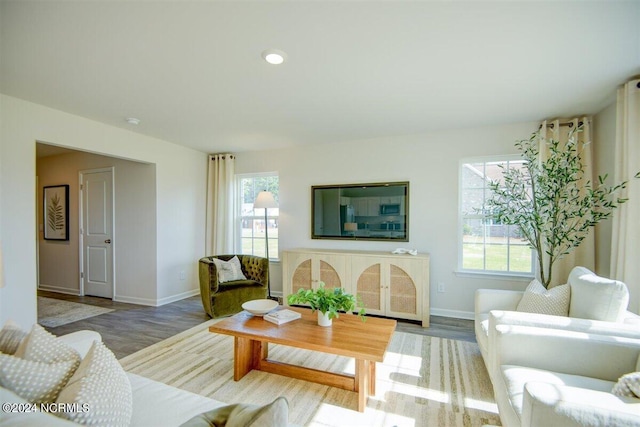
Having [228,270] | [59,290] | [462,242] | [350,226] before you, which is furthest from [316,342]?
[59,290]

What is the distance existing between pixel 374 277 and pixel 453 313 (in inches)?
44.8

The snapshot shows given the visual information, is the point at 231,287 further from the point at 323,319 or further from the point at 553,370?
the point at 553,370

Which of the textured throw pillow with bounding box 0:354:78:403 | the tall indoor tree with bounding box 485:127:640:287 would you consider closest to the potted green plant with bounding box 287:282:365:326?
the textured throw pillow with bounding box 0:354:78:403

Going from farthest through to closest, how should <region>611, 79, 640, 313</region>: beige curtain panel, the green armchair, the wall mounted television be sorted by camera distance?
the wall mounted television
the green armchair
<region>611, 79, 640, 313</region>: beige curtain panel

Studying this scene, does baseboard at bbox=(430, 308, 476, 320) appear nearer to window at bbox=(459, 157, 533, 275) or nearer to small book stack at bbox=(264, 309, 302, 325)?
window at bbox=(459, 157, 533, 275)

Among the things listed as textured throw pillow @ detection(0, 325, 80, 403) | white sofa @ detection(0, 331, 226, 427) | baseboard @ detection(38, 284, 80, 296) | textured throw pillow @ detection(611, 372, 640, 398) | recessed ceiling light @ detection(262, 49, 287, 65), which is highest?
recessed ceiling light @ detection(262, 49, 287, 65)

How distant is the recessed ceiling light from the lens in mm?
1979

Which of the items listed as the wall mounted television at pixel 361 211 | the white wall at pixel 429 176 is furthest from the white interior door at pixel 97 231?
the wall mounted television at pixel 361 211

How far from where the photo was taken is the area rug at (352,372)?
6.03ft

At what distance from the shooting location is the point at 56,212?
5098 millimetres

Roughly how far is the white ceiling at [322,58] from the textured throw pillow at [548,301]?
1694mm

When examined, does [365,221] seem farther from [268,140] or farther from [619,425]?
[619,425]

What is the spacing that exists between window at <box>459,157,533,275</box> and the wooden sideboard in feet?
2.24

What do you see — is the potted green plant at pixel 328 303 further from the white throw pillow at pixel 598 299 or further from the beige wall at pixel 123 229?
the beige wall at pixel 123 229
